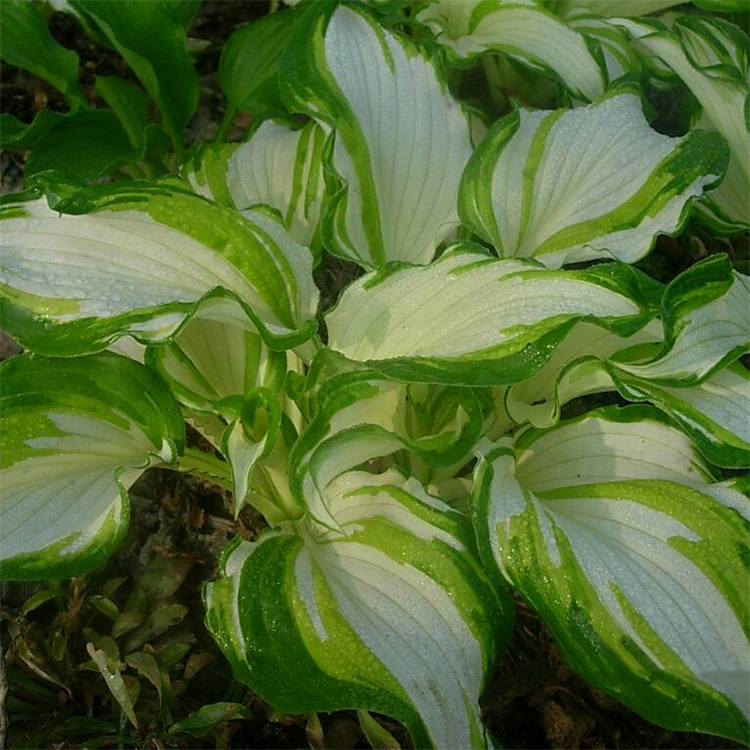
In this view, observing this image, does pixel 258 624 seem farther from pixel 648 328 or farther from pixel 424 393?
pixel 648 328

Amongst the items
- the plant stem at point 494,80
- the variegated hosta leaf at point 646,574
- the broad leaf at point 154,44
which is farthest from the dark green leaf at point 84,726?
the plant stem at point 494,80

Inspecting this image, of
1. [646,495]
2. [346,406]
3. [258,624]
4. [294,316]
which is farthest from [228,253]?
[646,495]

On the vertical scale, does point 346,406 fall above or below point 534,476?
above

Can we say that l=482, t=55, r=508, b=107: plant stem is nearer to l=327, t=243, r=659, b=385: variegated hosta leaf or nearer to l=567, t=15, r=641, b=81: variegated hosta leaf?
l=567, t=15, r=641, b=81: variegated hosta leaf

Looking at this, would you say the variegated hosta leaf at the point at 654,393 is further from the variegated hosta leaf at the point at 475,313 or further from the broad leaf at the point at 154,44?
the broad leaf at the point at 154,44

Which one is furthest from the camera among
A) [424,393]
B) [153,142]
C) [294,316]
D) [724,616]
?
[153,142]

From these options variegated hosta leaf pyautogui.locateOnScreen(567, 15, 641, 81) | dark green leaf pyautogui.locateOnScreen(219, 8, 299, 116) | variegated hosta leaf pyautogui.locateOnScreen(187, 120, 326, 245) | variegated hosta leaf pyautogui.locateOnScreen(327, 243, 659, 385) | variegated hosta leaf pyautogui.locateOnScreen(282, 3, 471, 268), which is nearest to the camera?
variegated hosta leaf pyautogui.locateOnScreen(327, 243, 659, 385)

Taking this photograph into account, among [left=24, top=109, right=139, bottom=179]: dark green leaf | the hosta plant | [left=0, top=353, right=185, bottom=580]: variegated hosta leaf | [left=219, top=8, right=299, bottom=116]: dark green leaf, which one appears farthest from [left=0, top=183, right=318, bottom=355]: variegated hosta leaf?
[left=219, top=8, right=299, bottom=116]: dark green leaf

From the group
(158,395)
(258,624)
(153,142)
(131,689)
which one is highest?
(153,142)
